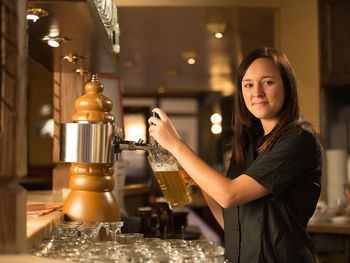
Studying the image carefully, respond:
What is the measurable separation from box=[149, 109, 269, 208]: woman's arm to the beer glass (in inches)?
1.6

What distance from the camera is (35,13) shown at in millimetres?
1567

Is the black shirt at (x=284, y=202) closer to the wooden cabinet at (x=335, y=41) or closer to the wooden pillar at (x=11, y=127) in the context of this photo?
the wooden pillar at (x=11, y=127)

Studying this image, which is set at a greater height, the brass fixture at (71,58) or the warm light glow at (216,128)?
the warm light glow at (216,128)

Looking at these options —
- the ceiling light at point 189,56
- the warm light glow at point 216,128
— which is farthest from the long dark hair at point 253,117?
the warm light glow at point 216,128

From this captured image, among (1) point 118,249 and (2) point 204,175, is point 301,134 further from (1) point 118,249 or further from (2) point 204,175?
(1) point 118,249

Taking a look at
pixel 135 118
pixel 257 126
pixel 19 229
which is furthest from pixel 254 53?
pixel 135 118

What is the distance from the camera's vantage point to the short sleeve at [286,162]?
6.15 ft

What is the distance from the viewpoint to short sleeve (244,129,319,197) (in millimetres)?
1874

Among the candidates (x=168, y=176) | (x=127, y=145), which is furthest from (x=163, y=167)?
(x=127, y=145)

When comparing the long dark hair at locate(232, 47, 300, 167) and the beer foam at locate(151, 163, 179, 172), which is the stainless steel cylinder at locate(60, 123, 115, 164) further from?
the long dark hair at locate(232, 47, 300, 167)

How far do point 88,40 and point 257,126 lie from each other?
719mm

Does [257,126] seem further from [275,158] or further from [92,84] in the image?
[92,84]

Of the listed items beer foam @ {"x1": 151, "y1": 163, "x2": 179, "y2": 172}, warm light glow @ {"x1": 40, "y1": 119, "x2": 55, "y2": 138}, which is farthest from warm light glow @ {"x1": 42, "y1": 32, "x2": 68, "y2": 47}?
warm light glow @ {"x1": 40, "y1": 119, "x2": 55, "y2": 138}

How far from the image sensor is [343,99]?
4.96 meters
